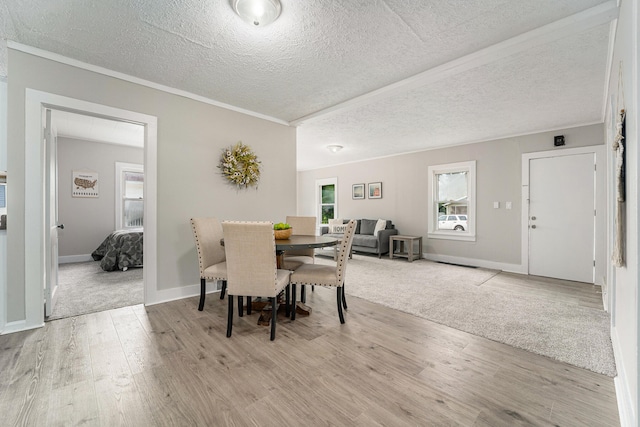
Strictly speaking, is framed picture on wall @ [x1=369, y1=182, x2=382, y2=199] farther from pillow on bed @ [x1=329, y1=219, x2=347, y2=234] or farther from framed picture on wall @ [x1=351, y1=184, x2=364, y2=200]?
pillow on bed @ [x1=329, y1=219, x2=347, y2=234]

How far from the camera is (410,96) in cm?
336

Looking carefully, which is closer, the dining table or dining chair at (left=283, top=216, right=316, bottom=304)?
the dining table

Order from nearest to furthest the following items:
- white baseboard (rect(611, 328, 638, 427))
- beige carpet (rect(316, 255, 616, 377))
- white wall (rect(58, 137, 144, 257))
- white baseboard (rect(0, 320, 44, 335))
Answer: white baseboard (rect(611, 328, 638, 427)) → beige carpet (rect(316, 255, 616, 377)) → white baseboard (rect(0, 320, 44, 335)) → white wall (rect(58, 137, 144, 257))

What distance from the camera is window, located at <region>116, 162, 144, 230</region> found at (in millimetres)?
5973

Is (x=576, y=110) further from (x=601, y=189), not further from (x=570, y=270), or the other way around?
(x=570, y=270)

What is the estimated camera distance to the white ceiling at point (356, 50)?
1.95 m

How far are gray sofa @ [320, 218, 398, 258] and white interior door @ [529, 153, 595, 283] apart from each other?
2.64 metres

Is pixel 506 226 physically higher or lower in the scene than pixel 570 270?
higher

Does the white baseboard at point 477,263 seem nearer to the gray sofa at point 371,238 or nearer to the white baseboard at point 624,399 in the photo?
the gray sofa at point 371,238

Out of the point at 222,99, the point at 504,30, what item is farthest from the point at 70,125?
the point at 504,30

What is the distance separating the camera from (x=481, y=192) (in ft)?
17.6

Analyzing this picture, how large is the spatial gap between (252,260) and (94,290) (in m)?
2.75

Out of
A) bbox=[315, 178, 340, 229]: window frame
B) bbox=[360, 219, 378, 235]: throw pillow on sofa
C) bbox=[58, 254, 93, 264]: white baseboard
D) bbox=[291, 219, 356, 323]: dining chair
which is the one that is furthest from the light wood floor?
bbox=[315, 178, 340, 229]: window frame

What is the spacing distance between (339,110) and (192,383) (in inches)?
129
